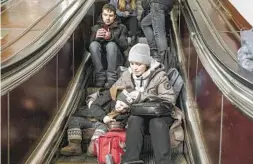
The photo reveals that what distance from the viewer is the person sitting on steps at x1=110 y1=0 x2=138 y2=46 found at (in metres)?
6.68

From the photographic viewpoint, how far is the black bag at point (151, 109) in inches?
167

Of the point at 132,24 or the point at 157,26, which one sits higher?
the point at 132,24

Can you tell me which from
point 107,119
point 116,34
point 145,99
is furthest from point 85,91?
point 145,99

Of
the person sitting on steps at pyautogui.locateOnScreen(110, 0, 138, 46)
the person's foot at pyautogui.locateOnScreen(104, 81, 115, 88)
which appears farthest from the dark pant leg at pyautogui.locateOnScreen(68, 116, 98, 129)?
the person sitting on steps at pyautogui.locateOnScreen(110, 0, 138, 46)

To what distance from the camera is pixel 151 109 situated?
4246 millimetres

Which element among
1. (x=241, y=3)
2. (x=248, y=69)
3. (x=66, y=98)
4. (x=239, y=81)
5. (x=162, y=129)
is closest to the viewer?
(x=239, y=81)

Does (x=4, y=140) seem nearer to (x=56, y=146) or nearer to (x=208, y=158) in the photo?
(x=56, y=146)

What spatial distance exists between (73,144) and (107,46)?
1626 millimetres

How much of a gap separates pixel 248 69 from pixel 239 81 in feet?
0.93

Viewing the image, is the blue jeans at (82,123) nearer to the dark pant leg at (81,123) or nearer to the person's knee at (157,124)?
the dark pant leg at (81,123)

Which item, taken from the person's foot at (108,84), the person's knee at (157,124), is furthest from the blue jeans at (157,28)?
the person's knee at (157,124)

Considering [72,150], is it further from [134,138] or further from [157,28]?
[157,28]

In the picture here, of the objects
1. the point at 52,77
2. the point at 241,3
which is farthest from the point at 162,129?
the point at 241,3

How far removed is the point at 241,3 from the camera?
5.46m
